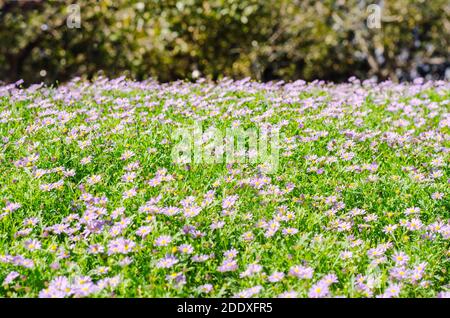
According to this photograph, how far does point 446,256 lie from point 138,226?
78.1 inches

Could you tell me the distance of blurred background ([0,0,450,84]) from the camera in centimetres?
1259

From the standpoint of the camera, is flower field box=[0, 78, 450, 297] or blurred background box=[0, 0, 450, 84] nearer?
flower field box=[0, 78, 450, 297]

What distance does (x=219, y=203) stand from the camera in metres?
4.25

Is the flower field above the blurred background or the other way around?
above

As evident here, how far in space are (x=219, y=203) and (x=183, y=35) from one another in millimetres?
8920

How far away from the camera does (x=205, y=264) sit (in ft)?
12.5

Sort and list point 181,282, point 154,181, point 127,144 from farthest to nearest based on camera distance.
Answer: point 127,144 < point 154,181 < point 181,282

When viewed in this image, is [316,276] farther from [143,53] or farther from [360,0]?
[360,0]

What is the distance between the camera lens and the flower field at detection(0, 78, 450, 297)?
3602 millimetres

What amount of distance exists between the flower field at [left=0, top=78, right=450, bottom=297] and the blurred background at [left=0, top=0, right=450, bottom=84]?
636 cm

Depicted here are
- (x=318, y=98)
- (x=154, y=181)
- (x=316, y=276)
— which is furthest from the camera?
(x=318, y=98)

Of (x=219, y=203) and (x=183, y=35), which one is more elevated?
(x=219, y=203)

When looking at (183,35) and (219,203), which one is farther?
(183,35)

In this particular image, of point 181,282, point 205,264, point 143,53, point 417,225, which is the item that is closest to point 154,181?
point 205,264
